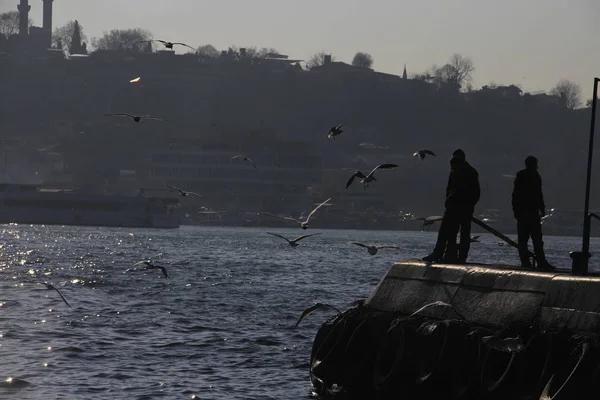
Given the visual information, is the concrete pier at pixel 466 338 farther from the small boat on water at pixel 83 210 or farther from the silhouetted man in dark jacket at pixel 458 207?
the small boat on water at pixel 83 210

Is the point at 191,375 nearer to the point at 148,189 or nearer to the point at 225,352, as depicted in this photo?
the point at 225,352

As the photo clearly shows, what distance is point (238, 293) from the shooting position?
152 ft

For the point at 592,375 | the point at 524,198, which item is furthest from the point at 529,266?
the point at 592,375

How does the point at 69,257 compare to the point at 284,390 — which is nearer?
the point at 284,390

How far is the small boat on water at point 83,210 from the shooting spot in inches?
6407

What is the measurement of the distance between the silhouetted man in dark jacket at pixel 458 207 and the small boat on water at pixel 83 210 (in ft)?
467

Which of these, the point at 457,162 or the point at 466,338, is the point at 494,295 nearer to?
the point at 466,338

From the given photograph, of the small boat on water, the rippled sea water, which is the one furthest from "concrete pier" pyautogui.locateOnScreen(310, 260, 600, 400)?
the small boat on water

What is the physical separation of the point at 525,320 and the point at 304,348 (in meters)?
11.9

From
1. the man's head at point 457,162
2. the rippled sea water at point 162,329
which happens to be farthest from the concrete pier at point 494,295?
the rippled sea water at point 162,329

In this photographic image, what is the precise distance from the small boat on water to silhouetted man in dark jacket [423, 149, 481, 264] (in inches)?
5605

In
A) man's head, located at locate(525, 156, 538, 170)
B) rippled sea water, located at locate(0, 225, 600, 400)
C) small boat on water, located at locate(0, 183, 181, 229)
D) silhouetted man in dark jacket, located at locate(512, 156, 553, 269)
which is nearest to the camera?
man's head, located at locate(525, 156, 538, 170)

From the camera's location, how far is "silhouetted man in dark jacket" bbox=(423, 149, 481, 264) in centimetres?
1898

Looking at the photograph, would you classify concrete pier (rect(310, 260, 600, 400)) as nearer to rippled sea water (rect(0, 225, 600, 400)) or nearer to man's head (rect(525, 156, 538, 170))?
man's head (rect(525, 156, 538, 170))
